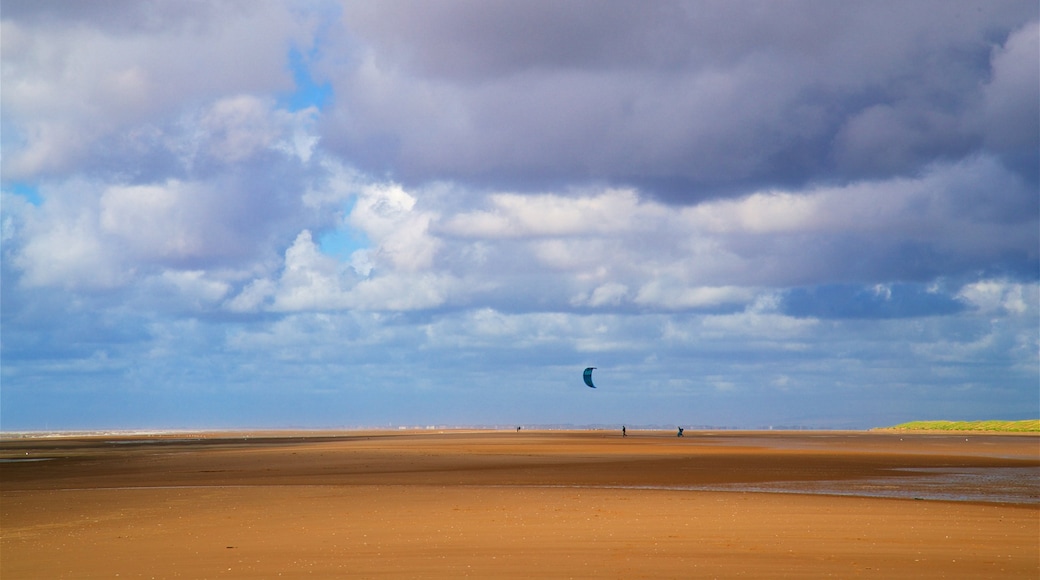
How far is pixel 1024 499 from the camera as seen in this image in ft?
81.1

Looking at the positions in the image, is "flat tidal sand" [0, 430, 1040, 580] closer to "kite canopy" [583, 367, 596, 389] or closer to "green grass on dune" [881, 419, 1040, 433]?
"kite canopy" [583, 367, 596, 389]

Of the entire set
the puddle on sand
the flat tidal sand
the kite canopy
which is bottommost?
the flat tidal sand

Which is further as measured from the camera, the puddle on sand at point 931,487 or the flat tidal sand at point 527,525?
the puddle on sand at point 931,487

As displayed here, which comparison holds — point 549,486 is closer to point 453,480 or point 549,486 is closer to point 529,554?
point 453,480

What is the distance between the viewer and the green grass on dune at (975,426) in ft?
420

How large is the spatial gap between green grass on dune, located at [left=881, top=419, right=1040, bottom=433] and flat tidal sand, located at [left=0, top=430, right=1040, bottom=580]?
349ft

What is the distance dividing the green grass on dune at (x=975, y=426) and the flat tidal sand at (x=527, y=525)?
349ft

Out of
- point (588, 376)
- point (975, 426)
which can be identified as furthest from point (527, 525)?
point (975, 426)

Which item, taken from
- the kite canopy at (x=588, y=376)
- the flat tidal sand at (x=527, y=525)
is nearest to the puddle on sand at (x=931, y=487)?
the flat tidal sand at (x=527, y=525)

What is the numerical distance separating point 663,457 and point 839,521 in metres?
31.6

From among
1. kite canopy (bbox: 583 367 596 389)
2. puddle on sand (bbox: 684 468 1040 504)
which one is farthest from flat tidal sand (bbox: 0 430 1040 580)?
kite canopy (bbox: 583 367 596 389)

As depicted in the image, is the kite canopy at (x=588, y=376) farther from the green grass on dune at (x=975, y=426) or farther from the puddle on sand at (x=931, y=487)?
the puddle on sand at (x=931, y=487)

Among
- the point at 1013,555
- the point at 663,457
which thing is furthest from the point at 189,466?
the point at 1013,555

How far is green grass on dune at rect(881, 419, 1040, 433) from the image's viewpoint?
128050 mm
